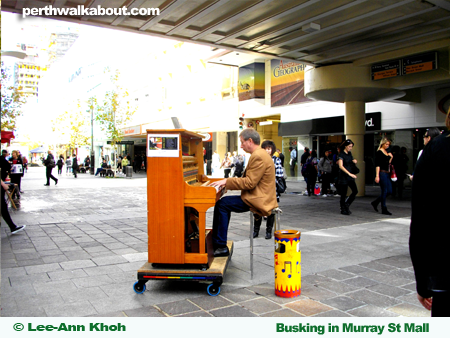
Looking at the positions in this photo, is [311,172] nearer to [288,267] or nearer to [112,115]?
[288,267]

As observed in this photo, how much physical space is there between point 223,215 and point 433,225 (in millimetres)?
2981

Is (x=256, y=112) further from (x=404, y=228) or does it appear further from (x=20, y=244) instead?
(x=20, y=244)

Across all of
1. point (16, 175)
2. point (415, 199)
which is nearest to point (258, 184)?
point (415, 199)

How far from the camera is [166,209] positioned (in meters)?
4.19

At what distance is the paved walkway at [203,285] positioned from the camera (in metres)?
3.75

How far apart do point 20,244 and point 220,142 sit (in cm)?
2336

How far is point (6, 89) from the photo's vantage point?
66.6 feet

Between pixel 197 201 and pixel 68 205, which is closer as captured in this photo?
pixel 197 201

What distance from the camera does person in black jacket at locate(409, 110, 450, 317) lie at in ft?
5.58

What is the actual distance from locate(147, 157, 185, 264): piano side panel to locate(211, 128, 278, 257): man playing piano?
54 centimetres

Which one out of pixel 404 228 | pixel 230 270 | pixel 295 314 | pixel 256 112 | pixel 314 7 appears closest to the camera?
pixel 295 314

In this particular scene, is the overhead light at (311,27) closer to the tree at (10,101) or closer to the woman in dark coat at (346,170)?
the woman in dark coat at (346,170)

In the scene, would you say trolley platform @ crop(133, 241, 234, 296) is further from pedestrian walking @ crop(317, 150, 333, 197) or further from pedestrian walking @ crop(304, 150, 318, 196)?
pedestrian walking @ crop(304, 150, 318, 196)

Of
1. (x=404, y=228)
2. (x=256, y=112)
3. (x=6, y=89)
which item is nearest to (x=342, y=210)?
(x=404, y=228)
